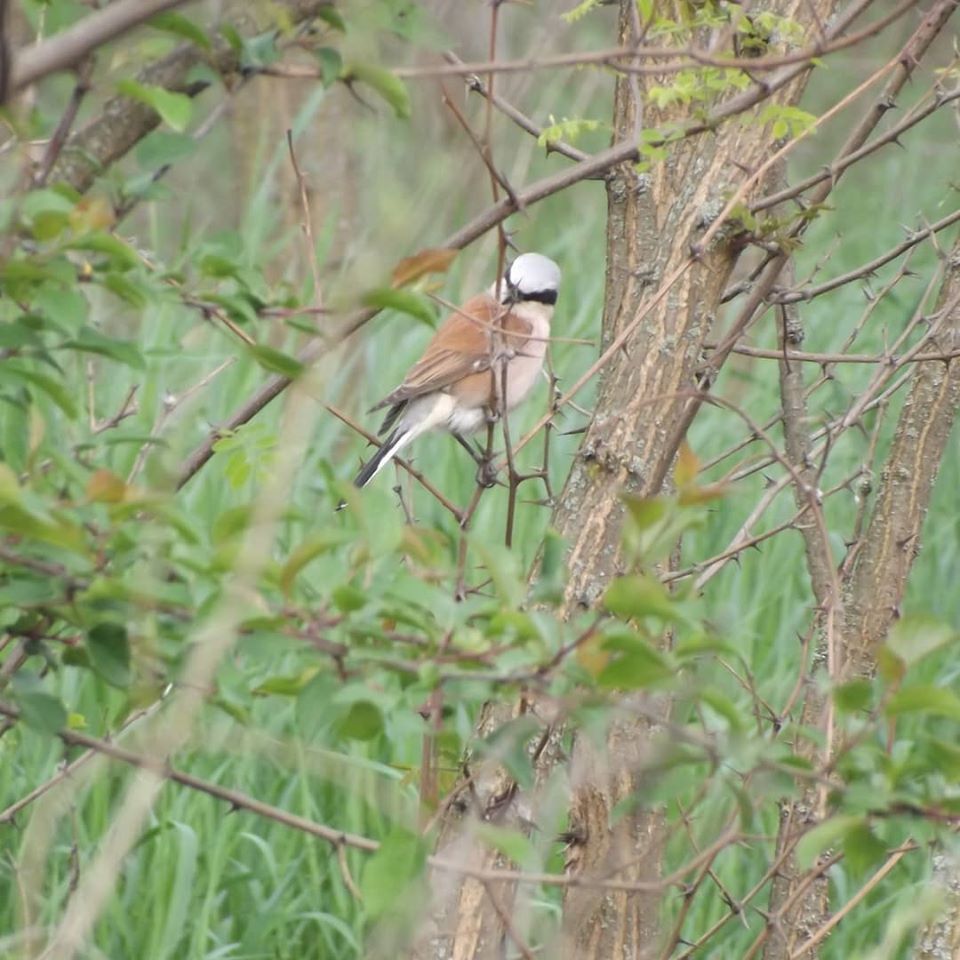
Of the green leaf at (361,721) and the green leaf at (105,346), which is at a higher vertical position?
the green leaf at (105,346)

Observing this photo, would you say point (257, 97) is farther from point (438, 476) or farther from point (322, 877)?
point (322, 877)

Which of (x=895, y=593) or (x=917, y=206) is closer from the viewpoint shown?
(x=895, y=593)

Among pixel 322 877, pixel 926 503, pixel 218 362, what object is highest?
pixel 218 362

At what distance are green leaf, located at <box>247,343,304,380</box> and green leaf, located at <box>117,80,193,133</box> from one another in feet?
0.67

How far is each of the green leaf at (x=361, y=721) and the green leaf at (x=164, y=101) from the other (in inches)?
20.4

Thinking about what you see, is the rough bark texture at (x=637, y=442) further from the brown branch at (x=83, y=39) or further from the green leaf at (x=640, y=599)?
the brown branch at (x=83, y=39)

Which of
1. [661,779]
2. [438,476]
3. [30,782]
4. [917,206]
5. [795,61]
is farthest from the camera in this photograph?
[917,206]

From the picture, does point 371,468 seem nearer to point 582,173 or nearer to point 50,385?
point 582,173

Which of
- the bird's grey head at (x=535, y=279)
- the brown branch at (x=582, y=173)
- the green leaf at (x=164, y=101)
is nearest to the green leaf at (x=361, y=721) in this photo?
the green leaf at (x=164, y=101)

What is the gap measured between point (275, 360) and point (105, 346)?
155 millimetres

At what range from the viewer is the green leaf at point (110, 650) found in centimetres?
129

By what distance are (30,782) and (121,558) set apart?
215 centimetres

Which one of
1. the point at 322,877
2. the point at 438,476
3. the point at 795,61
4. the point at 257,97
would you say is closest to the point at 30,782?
the point at 322,877

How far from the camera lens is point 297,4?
1445 millimetres
